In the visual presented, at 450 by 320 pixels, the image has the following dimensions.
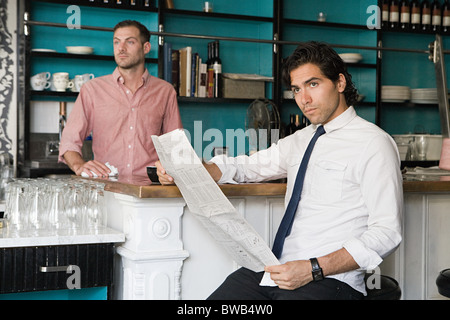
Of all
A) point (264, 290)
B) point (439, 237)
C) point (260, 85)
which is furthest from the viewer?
point (260, 85)

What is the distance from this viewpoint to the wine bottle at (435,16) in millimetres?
5863

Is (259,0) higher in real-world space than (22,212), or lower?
higher

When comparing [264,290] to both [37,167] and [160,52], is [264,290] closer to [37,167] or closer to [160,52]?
[37,167]

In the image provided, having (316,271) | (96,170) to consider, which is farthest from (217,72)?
(316,271)

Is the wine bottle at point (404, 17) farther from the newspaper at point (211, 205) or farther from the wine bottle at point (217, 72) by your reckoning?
the newspaper at point (211, 205)

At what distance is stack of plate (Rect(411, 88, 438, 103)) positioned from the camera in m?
5.73

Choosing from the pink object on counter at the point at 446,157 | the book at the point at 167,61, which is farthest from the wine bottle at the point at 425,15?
the pink object on counter at the point at 446,157

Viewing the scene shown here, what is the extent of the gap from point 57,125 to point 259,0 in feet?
6.80

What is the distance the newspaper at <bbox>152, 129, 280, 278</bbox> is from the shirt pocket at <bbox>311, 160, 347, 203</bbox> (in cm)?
26

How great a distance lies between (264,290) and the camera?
179 cm

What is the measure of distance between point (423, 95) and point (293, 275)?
4.52 m

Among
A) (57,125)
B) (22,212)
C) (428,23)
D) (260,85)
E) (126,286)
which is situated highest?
(428,23)

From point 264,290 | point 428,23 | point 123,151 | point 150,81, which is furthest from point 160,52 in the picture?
point 264,290
